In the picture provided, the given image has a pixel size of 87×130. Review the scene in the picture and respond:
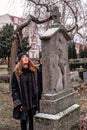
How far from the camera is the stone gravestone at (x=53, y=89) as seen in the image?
5613mm

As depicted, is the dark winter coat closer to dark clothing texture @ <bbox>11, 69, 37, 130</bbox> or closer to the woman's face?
dark clothing texture @ <bbox>11, 69, 37, 130</bbox>

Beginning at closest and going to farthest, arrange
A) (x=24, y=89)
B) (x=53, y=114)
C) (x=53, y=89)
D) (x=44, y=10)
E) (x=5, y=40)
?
(x=24, y=89) → (x=53, y=114) → (x=53, y=89) → (x=44, y=10) → (x=5, y=40)

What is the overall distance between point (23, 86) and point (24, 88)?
0.13 feet

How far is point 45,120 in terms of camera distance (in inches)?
Result: 222

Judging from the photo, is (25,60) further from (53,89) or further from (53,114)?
(53,114)

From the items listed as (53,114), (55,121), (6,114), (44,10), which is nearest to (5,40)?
(44,10)

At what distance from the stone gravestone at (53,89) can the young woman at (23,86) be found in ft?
0.87

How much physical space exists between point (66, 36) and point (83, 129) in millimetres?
2020

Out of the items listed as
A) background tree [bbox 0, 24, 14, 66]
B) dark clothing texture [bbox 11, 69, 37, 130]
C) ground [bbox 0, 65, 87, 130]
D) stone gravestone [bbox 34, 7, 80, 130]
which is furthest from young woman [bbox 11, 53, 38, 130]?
background tree [bbox 0, 24, 14, 66]

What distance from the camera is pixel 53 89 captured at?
575 centimetres

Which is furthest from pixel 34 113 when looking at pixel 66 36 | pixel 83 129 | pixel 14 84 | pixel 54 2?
Result: pixel 54 2

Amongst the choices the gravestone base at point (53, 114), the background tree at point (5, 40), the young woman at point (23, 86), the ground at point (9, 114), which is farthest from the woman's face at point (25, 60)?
the background tree at point (5, 40)

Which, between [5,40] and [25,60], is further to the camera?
[5,40]

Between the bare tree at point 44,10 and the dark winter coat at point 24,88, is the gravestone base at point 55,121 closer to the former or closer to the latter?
the dark winter coat at point 24,88
